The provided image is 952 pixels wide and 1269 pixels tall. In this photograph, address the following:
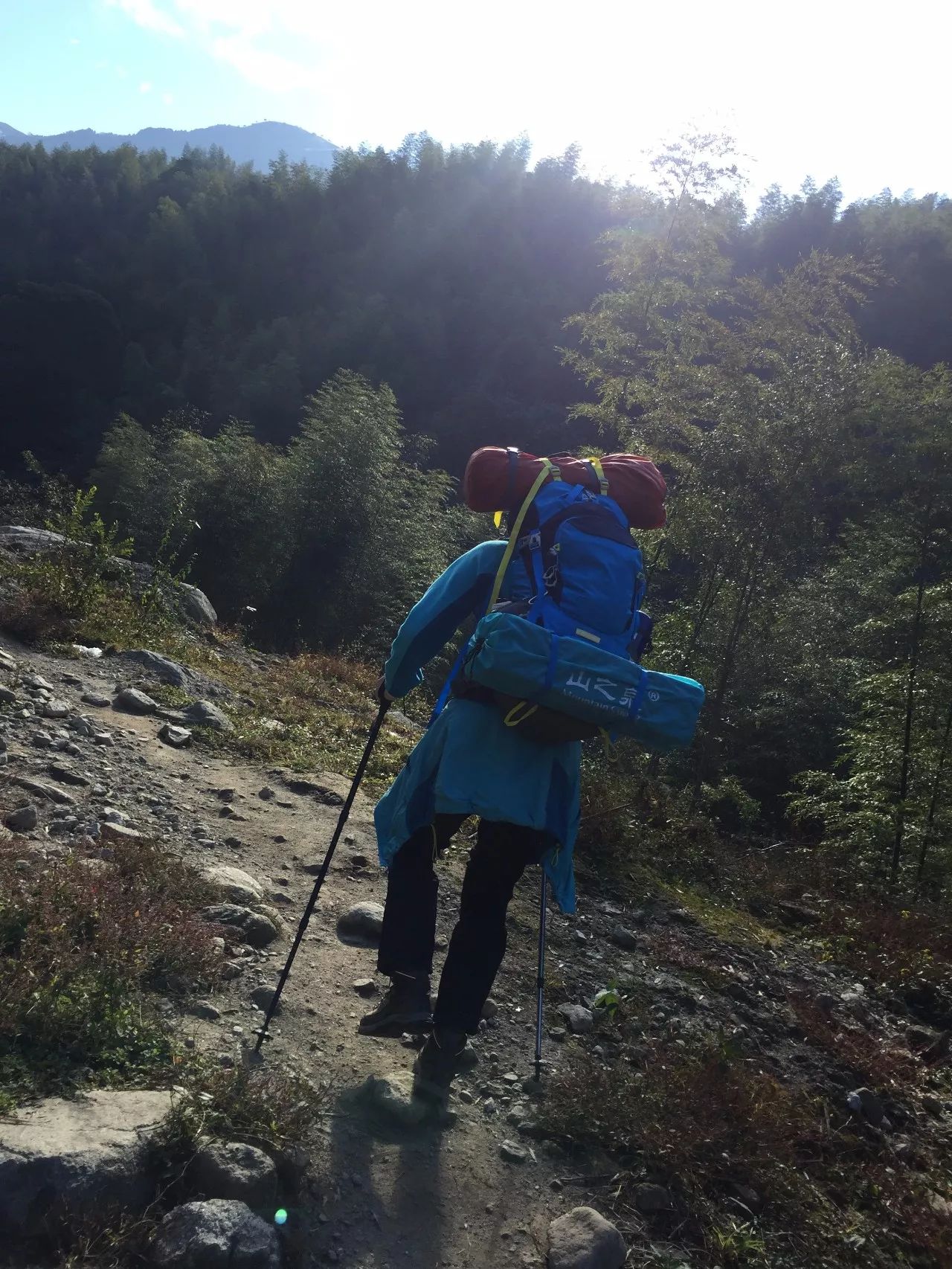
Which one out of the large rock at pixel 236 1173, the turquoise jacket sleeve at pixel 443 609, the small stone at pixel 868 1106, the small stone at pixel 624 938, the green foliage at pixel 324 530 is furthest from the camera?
the green foliage at pixel 324 530

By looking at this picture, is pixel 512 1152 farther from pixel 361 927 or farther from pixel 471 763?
pixel 361 927

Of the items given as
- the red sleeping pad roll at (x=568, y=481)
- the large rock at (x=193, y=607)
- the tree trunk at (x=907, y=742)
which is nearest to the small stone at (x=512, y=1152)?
the red sleeping pad roll at (x=568, y=481)

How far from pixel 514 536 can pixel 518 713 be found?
0.45 metres

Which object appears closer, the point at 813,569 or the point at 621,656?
the point at 621,656

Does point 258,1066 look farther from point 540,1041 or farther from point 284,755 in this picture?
point 284,755

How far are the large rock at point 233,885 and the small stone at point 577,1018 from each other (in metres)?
1.09

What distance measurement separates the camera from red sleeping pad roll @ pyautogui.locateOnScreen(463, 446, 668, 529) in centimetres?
248

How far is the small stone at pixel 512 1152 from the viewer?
7.86 feet

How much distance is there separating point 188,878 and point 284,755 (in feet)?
6.76

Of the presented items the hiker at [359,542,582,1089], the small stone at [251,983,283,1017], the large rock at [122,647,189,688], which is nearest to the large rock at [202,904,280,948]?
the small stone at [251,983,283,1017]

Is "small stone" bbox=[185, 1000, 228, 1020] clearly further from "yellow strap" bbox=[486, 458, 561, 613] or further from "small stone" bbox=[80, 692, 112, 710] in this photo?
"small stone" bbox=[80, 692, 112, 710]

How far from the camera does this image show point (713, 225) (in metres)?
10.2

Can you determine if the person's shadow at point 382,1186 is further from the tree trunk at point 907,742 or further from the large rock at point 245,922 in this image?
the tree trunk at point 907,742

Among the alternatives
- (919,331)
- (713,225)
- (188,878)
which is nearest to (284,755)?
(188,878)
